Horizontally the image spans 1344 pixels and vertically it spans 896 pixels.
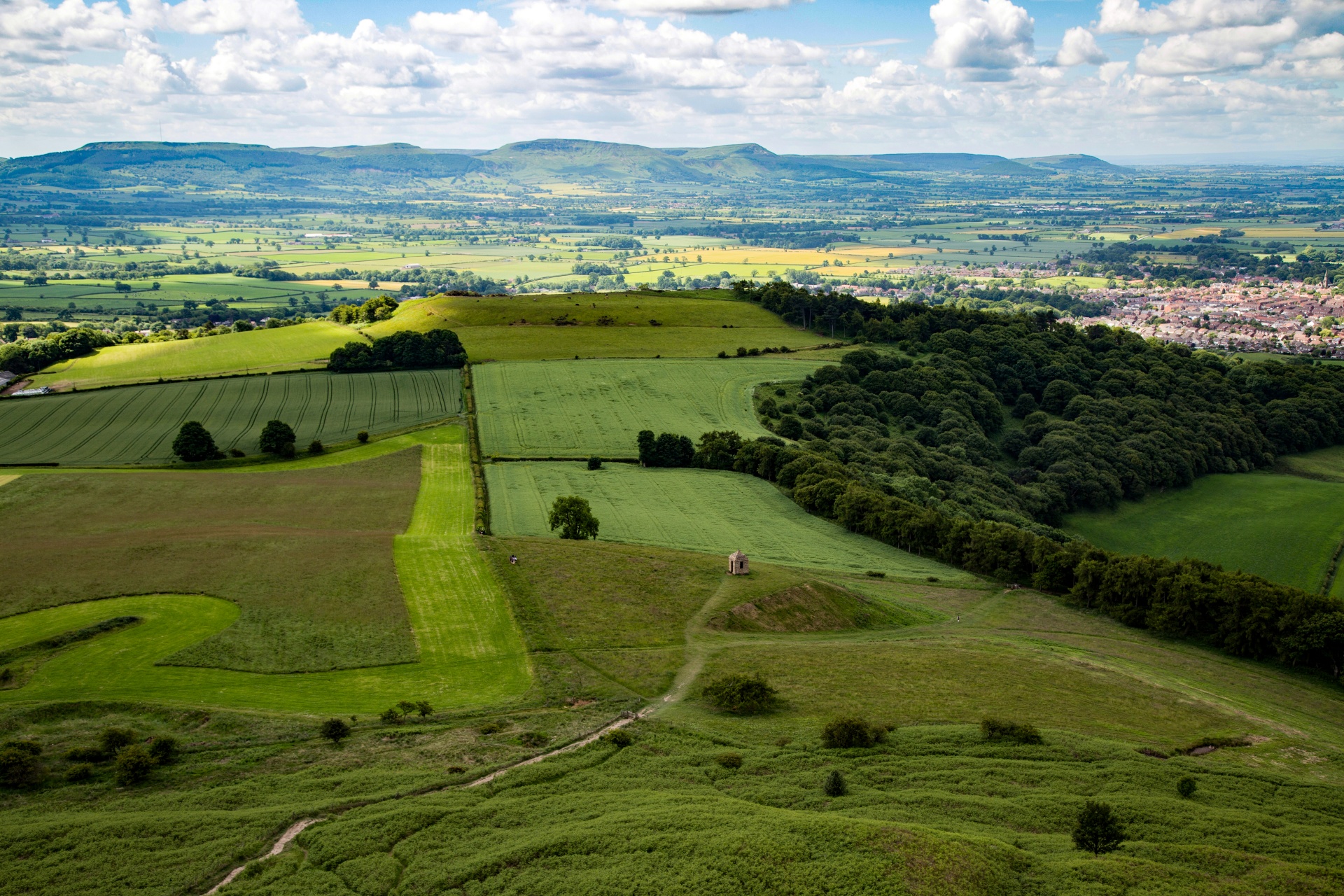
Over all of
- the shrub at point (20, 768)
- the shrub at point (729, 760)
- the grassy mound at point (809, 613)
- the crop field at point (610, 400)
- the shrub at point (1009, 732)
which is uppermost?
the crop field at point (610, 400)

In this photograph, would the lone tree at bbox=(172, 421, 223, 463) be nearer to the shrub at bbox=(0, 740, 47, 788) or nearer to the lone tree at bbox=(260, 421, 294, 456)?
the lone tree at bbox=(260, 421, 294, 456)

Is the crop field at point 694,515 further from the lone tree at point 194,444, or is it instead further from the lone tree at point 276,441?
the lone tree at point 194,444

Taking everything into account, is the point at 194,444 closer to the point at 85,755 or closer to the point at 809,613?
the point at 85,755

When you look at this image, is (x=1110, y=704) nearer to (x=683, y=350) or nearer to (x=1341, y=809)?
(x=1341, y=809)

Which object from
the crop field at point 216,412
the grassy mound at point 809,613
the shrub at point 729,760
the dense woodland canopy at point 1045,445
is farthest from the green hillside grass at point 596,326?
the shrub at point 729,760

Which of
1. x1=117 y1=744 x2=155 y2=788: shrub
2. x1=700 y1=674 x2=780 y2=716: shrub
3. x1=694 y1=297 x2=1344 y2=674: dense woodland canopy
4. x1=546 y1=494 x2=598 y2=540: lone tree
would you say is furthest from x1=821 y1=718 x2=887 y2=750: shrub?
x1=546 y1=494 x2=598 y2=540: lone tree

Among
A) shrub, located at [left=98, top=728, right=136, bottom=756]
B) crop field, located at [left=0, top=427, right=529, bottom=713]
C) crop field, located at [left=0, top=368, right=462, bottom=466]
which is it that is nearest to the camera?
shrub, located at [left=98, top=728, right=136, bottom=756]
